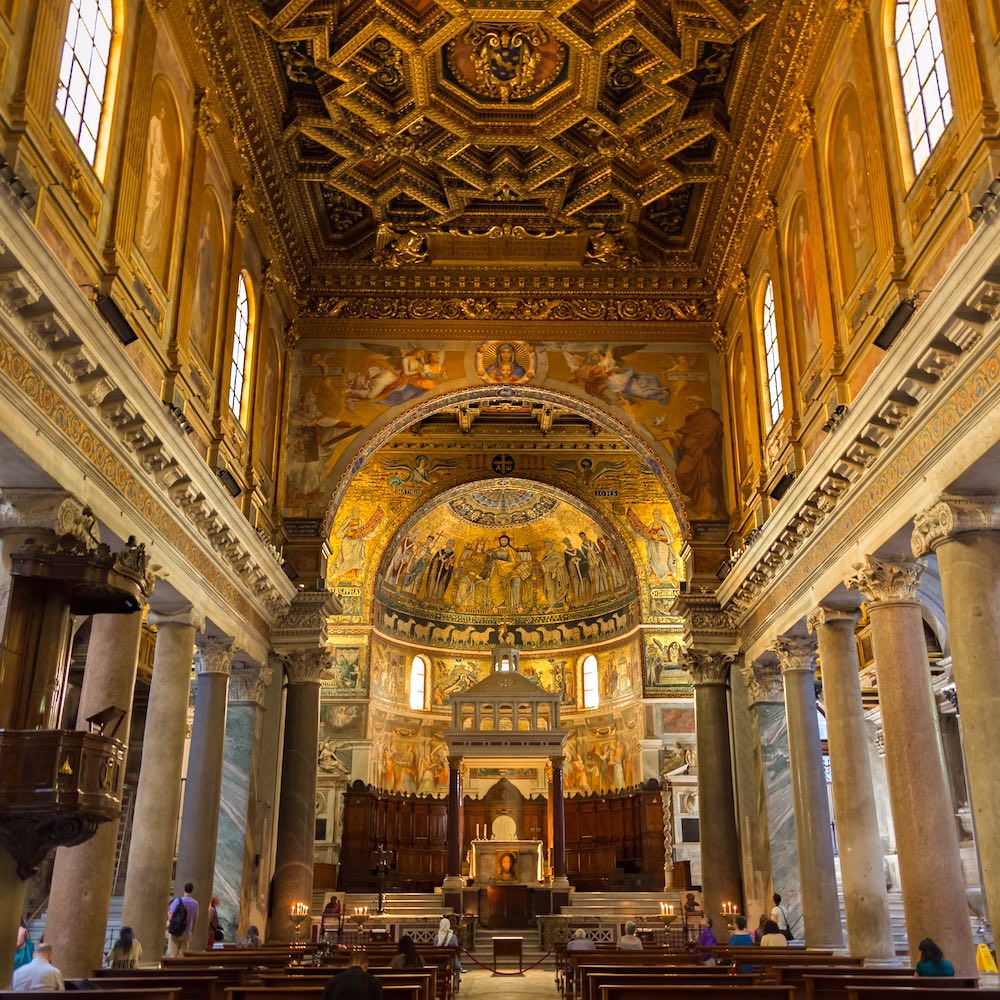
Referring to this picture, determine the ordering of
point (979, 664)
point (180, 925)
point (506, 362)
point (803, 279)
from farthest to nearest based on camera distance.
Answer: point (506, 362) < point (803, 279) < point (180, 925) < point (979, 664)

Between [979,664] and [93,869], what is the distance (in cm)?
999

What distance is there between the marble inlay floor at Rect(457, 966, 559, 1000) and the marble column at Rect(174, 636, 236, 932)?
4550 mm

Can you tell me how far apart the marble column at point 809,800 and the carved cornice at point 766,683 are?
6.92 feet

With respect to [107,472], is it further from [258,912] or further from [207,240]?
[258,912]

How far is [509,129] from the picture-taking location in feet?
63.0

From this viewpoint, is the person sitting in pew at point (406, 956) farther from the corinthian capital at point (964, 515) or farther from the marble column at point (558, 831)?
the marble column at point (558, 831)

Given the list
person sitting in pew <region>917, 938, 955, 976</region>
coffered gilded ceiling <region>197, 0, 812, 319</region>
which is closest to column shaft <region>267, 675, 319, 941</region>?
coffered gilded ceiling <region>197, 0, 812, 319</region>

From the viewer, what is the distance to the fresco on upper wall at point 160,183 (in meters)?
13.7

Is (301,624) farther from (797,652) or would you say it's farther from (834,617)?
(834,617)

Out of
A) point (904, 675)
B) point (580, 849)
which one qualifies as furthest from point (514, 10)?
point (580, 849)

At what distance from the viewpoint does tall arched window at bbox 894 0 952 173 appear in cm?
1163

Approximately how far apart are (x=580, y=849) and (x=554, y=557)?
979 cm

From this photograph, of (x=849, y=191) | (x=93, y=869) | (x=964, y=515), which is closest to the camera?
(x=964, y=515)

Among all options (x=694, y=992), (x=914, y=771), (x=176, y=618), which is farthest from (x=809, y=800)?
(x=176, y=618)
